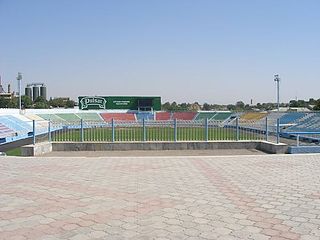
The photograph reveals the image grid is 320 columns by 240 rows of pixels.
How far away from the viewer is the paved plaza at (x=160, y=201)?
168 inches

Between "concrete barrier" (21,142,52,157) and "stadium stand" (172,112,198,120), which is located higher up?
"stadium stand" (172,112,198,120)

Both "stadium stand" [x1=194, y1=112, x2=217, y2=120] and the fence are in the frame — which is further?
"stadium stand" [x1=194, y1=112, x2=217, y2=120]

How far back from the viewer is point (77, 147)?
14.8m

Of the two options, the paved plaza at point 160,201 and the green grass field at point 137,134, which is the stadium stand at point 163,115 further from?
the paved plaza at point 160,201

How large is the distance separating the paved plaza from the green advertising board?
139 feet

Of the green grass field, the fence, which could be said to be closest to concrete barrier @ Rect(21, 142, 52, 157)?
the fence

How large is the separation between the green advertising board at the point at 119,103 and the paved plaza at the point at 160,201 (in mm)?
42444

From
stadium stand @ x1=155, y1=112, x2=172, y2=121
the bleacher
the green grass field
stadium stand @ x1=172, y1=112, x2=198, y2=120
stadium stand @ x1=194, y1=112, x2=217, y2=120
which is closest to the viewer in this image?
the green grass field

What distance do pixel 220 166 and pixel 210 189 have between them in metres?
2.76

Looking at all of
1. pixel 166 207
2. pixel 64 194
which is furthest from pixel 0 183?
pixel 166 207

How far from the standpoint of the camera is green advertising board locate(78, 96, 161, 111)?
2023 inches

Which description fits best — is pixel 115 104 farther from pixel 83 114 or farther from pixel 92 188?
pixel 92 188

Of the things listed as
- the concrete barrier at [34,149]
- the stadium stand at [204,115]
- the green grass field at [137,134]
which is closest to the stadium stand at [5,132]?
the green grass field at [137,134]

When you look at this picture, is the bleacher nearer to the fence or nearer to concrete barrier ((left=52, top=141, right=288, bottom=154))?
the fence
